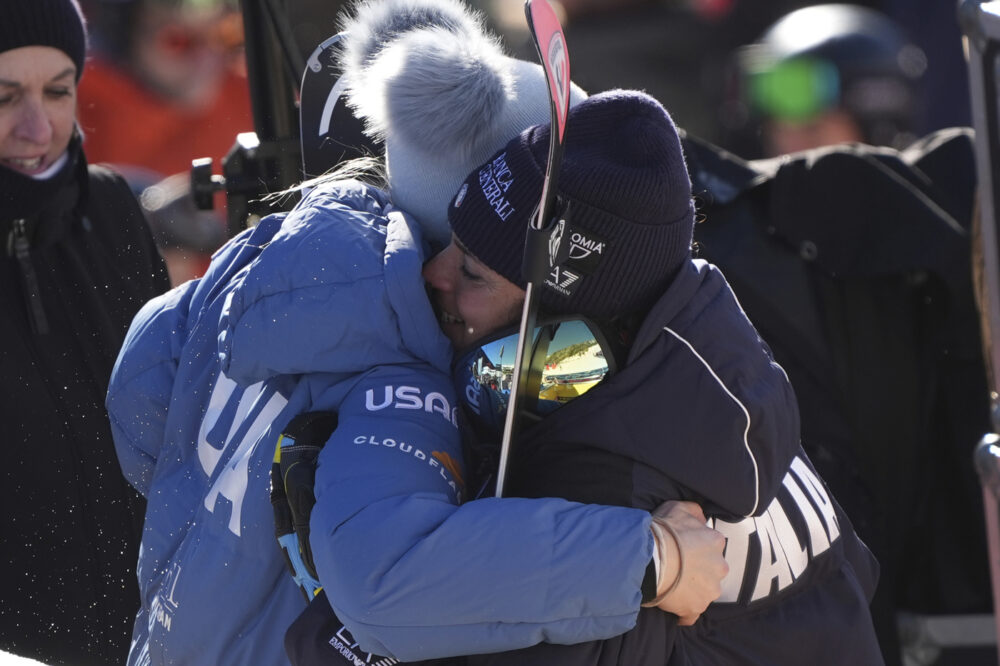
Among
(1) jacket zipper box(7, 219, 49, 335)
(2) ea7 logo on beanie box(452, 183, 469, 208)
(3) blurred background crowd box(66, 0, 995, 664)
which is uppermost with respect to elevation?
(2) ea7 logo on beanie box(452, 183, 469, 208)

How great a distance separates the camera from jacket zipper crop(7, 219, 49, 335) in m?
2.85

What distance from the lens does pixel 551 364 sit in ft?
5.70

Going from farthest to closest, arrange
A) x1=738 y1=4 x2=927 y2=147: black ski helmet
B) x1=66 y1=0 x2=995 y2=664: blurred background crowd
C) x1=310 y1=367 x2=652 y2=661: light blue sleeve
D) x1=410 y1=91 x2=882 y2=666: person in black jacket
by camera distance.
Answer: x1=738 y1=4 x2=927 y2=147: black ski helmet → x1=66 y1=0 x2=995 y2=664: blurred background crowd → x1=410 y1=91 x2=882 y2=666: person in black jacket → x1=310 y1=367 x2=652 y2=661: light blue sleeve

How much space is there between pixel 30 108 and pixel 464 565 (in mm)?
1870

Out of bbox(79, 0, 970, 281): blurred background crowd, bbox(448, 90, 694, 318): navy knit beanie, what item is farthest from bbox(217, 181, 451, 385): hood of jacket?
bbox(79, 0, 970, 281): blurred background crowd

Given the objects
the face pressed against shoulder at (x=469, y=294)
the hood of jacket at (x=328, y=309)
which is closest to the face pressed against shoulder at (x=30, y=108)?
the hood of jacket at (x=328, y=309)

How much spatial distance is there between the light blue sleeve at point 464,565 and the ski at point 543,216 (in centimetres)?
11

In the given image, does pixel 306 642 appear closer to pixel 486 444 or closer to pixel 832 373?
pixel 486 444

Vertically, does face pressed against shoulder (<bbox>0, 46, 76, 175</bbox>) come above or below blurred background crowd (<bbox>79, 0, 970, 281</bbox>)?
above

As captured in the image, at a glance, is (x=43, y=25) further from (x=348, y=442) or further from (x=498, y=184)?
(x=348, y=442)

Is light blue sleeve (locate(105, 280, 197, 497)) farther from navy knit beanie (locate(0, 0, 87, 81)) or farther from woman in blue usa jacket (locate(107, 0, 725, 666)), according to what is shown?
navy knit beanie (locate(0, 0, 87, 81))

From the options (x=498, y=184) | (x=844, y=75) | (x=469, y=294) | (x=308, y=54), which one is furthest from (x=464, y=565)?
(x=844, y=75)

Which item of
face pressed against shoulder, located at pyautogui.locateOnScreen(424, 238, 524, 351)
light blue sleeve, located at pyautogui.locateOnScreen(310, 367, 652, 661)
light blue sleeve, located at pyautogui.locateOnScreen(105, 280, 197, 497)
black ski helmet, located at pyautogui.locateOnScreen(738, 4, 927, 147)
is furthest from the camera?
black ski helmet, located at pyautogui.locateOnScreen(738, 4, 927, 147)

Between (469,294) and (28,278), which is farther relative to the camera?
(28,278)
